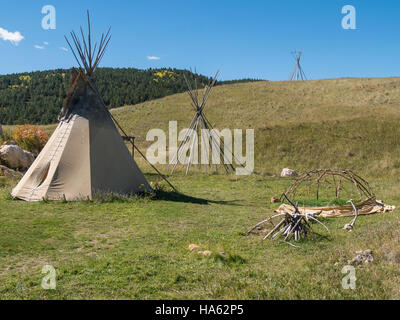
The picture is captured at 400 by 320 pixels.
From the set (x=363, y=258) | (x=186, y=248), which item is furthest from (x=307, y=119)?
(x=363, y=258)

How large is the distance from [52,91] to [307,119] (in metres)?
56.4

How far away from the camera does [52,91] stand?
67.5m

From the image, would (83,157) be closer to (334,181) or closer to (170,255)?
(170,255)

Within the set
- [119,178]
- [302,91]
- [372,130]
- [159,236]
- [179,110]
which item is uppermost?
[302,91]

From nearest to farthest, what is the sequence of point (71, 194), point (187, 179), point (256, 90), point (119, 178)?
point (71, 194) < point (119, 178) < point (187, 179) < point (256, 90)

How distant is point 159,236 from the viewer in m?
6.73

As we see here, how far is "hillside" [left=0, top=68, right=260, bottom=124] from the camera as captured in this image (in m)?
54.4

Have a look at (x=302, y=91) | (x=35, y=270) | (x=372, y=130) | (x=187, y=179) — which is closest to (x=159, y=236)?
(x=35, y=270)

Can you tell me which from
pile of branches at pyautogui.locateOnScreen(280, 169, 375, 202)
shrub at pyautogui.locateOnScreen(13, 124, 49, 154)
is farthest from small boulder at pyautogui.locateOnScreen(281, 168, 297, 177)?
shrub at pyautogui.locateOnScreen(13, 124, 49, 154)

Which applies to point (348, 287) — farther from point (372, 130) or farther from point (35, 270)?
point (372, 130)

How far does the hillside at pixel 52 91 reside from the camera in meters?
54.4

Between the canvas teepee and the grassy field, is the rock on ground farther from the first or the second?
the canvas teepee

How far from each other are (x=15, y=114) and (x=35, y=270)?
188ft

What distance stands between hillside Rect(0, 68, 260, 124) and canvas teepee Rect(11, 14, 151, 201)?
39985 mm
